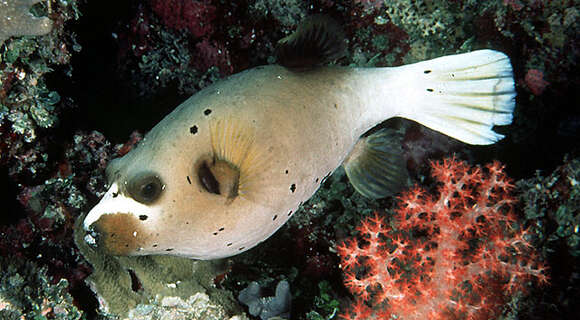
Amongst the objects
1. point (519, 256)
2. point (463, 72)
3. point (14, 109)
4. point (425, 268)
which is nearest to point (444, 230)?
point (425, 268)

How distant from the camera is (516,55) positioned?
371 centimetres

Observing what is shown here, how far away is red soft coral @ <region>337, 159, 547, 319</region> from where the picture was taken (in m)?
2.65

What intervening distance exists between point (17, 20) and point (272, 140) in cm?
188

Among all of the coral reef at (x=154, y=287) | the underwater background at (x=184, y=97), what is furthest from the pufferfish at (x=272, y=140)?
the underwater background at (x=184, y=97)

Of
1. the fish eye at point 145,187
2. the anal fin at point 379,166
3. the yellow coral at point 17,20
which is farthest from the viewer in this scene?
the anal fin at point 379,166

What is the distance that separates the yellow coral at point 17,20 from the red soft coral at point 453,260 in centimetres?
→ 279

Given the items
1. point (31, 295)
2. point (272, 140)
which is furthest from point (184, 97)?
point (31, 295)

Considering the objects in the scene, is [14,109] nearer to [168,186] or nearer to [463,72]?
[168,186]

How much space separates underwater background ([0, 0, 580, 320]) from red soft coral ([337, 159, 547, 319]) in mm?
154

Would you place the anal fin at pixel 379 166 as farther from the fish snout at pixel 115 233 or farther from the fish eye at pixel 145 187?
the fish snout at pixel 115 233

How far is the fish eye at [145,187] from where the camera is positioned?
1.94 m

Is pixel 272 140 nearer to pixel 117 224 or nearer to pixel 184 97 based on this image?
pixel 117 224

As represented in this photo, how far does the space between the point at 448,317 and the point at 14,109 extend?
3.58 m

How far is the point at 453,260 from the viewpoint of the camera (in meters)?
2.71
